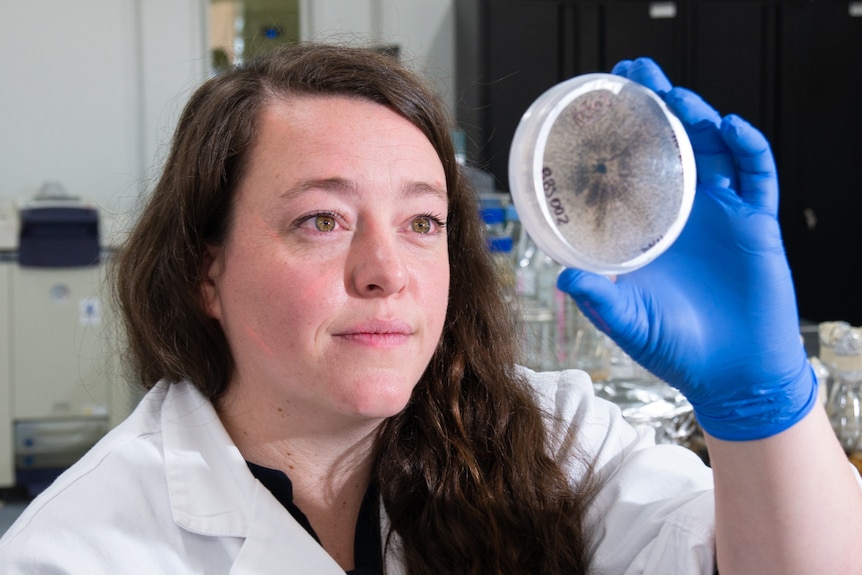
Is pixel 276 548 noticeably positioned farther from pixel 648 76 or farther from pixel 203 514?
pixel 648 76

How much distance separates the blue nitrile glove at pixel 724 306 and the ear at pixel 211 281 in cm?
52

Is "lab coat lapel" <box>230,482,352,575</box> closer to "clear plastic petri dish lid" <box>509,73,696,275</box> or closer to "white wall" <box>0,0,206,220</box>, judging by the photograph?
"clear plastic petri dish lid" <box>509,73,696,275</box>

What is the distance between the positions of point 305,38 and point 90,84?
1.12 metres

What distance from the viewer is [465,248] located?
126 cm

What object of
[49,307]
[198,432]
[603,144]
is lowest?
[49,307]

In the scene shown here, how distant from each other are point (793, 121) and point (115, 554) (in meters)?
4.47

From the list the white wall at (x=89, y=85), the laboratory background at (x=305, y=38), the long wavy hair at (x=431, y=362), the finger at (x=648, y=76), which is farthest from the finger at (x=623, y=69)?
the white wall at (x=89, y=85)

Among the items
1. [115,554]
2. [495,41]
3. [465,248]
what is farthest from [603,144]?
[495,41]

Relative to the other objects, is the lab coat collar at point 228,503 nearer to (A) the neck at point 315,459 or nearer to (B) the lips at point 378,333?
(A) the neck at point 315,459

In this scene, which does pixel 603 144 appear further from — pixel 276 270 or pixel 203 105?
pixel 203 105

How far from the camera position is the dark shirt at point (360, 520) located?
1.09 meters

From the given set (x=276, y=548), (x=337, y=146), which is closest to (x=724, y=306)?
(x=337, y=146)

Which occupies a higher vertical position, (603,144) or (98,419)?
(603,144)

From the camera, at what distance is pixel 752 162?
808 mm
